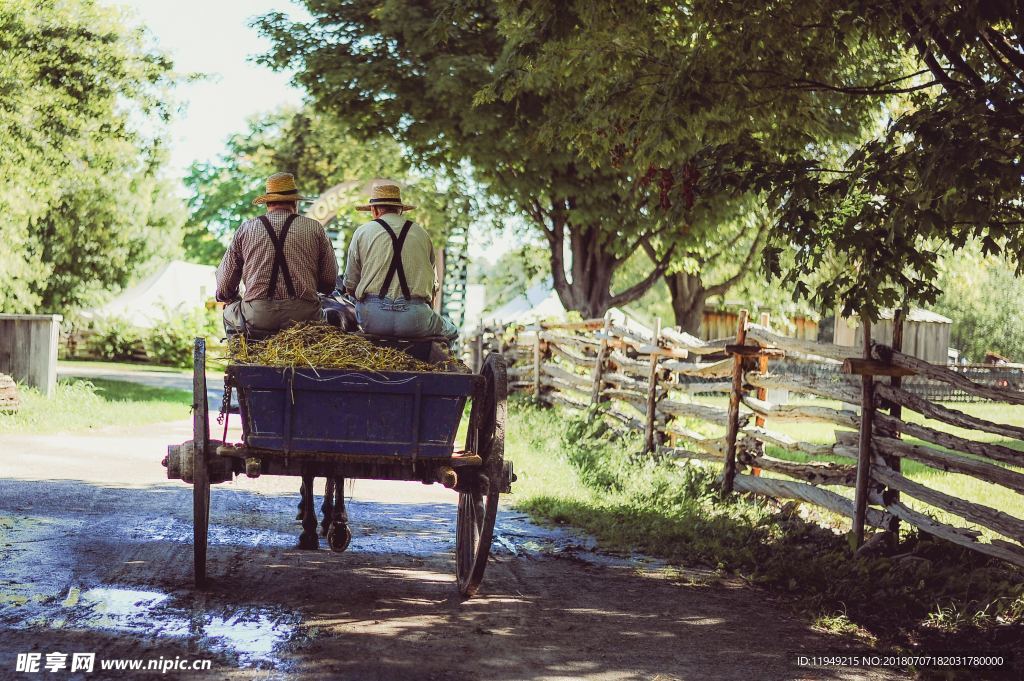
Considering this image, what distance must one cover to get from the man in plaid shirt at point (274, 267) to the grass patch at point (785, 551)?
3.21 meters

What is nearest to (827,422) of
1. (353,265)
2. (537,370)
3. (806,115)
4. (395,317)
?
(806,115)

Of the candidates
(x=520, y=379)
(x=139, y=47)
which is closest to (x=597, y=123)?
(x=139, y=47)

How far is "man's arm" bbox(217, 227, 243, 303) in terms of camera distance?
272 inches

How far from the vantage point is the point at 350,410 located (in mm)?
5906

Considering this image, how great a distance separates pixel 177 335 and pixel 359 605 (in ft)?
108

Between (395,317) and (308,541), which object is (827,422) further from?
(308,541)

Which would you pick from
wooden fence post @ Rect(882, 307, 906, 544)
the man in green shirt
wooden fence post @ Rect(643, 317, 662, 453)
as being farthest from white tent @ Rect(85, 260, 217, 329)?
wooden fence post @ Rect(882, 307, 906, 544)

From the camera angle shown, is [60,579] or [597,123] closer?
[60,579]

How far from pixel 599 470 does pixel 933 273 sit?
5.15m

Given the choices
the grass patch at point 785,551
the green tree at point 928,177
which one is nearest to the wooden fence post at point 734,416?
the grass patch at point 785,551

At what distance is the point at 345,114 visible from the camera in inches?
794

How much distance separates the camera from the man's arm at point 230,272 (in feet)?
22.7

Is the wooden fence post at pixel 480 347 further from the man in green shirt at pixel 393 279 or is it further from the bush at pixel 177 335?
the man in green shirt at pixel 393 279

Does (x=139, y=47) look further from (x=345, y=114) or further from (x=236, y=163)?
(x=236, y=163)
